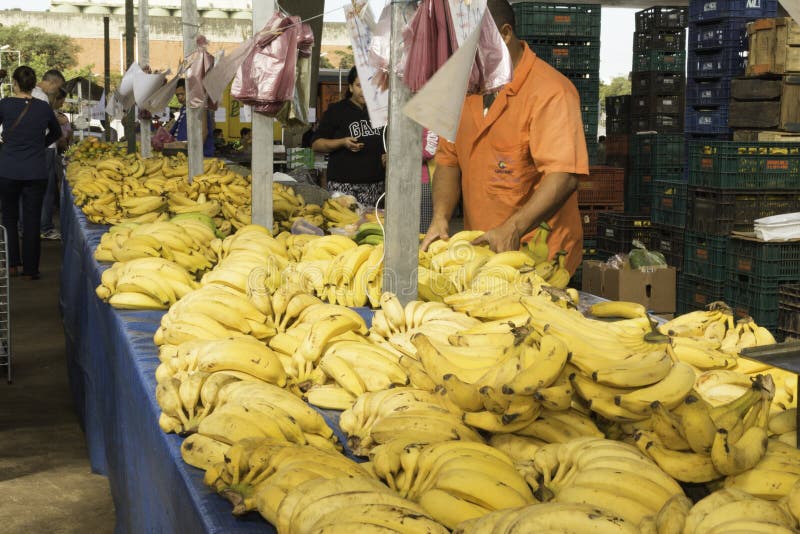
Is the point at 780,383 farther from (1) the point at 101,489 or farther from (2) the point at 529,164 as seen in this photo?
(1) the point at 101,489

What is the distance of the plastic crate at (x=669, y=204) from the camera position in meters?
8.22

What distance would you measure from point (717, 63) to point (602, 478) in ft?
28.2

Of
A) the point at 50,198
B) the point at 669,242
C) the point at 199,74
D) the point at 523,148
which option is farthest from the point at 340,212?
the point at 50,198

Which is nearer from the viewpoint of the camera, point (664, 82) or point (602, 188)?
point (602, 188)

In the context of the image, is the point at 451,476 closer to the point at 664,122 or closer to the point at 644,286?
the point at 644,286

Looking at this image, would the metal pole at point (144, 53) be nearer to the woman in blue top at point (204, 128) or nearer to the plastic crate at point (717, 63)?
the woman in blue top at point (204, 128)

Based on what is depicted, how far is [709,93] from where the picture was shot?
31.2ft

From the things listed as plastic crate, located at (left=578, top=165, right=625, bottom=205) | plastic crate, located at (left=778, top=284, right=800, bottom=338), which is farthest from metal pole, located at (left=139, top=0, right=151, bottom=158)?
plastic crate, located at (left=778, top=284, right=800, bottom=338)

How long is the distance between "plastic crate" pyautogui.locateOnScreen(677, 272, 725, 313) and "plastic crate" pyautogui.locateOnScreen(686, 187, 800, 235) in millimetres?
424

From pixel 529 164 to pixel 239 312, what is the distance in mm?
2052

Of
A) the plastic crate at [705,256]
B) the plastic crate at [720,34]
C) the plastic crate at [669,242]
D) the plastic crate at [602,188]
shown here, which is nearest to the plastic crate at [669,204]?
the plastic crate at [669,242]

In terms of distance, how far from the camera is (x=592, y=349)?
2.01 metres

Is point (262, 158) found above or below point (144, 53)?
below

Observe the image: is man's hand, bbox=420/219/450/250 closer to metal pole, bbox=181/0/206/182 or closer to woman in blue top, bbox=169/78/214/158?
metal pole, bbox=181/0/206/182
